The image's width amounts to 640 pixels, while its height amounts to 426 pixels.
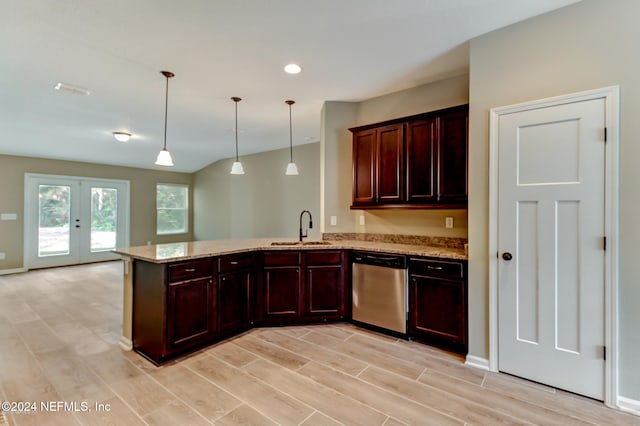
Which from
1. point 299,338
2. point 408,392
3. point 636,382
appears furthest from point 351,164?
point 636,382

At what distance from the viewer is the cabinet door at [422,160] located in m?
2.94

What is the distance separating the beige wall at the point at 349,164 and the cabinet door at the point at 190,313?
169 centimetres

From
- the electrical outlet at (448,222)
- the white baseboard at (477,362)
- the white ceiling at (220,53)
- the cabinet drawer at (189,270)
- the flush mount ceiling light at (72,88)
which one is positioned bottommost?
the white baseboard at (477,362)

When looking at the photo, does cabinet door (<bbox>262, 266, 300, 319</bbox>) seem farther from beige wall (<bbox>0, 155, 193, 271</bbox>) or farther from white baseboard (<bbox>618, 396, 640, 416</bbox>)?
beige wall (<bbox>0, 155, 193, 271</bbox>)

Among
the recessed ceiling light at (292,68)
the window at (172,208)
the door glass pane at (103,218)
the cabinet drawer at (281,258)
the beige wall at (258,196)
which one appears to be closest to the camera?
the recessed ceiling light at (292,68)

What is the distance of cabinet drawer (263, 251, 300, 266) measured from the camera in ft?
10.6

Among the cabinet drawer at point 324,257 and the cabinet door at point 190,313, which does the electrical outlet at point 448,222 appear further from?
the cabinet door at point 190,313

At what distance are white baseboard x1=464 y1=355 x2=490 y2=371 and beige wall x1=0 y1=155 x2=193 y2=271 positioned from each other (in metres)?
7.87

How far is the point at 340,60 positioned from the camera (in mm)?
2752

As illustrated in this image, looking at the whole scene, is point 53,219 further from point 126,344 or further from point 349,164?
point 349,164

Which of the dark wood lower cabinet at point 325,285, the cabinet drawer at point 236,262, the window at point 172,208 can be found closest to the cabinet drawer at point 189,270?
the cabinet drawer at point 236,262

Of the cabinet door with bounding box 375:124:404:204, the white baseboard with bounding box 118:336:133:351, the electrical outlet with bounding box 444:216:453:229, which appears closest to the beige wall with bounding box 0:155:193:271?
the white baseboard with bounding box 118:336:133:351

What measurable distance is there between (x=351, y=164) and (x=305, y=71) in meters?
1.29

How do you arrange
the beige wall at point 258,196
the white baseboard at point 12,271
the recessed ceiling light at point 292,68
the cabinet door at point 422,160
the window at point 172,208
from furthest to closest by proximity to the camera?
1. the window at point 172,208
2. the beige wall at point 258,196
3. the white baseboard at point 12,271
4. the cabinet door at point 422,160
5. the recessed ceiling light at point 292,68
